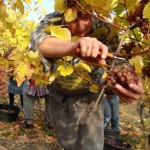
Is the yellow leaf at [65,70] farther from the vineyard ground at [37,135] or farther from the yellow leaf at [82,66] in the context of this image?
the vineyard ground at [37,135]

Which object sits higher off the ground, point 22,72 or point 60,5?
point 60,5

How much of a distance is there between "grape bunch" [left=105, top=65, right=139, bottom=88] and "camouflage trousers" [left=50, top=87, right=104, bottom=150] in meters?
1.07

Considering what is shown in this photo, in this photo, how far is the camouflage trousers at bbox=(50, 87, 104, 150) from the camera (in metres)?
2.19

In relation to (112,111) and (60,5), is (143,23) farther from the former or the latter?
(112,111)

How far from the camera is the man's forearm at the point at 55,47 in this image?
114cm

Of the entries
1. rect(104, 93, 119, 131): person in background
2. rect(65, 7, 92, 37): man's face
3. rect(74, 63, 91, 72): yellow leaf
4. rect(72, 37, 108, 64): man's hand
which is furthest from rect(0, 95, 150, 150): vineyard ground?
rect(72, 37, 108, 64): man's hand

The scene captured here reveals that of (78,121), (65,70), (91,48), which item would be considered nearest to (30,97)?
(78,121)

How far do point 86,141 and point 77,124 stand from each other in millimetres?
147

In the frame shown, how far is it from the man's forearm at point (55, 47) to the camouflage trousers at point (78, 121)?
2.77 ft

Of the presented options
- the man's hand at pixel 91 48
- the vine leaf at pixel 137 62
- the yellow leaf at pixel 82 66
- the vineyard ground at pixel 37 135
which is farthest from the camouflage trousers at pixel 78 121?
the vineyard ground at pixel 37 135

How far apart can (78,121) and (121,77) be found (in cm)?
123

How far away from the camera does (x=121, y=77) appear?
1056 mm

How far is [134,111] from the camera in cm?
747

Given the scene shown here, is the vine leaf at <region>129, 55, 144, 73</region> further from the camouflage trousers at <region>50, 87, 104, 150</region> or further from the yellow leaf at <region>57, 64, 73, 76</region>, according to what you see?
the camouflage trousers at <region>50, 87, 104, 150</region>
